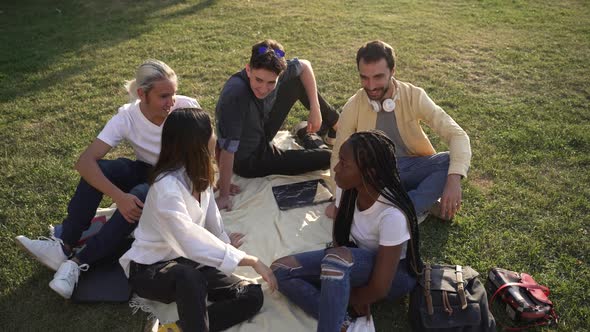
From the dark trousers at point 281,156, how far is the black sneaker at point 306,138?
10.6 inches

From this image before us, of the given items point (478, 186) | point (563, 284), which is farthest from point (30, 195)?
point (563, 284)

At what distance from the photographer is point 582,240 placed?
404 centimetres

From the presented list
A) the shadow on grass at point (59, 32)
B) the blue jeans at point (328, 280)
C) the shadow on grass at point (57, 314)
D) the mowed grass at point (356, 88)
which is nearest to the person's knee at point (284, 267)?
the blue jeans at point (328, 280)

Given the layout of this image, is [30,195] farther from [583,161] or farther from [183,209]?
[583,161]

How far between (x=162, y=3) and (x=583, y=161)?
937 centimetres

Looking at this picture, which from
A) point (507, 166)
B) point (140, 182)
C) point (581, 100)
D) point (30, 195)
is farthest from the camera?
point (581, 100)

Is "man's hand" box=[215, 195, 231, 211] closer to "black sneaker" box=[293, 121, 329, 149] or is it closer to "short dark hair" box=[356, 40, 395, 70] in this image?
"black sneaker" box=[293, 121, 329, 149]

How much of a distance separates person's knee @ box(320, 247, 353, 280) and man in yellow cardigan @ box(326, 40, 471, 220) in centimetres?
128

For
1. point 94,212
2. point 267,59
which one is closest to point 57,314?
point 94,212

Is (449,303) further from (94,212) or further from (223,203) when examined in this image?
(94,212)

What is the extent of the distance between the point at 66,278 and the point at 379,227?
7.31ft

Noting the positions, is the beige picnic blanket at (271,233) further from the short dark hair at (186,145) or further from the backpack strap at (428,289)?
the short dark hair at (186,145)

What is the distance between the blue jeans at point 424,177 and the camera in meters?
4.04

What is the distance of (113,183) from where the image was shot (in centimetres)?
382
